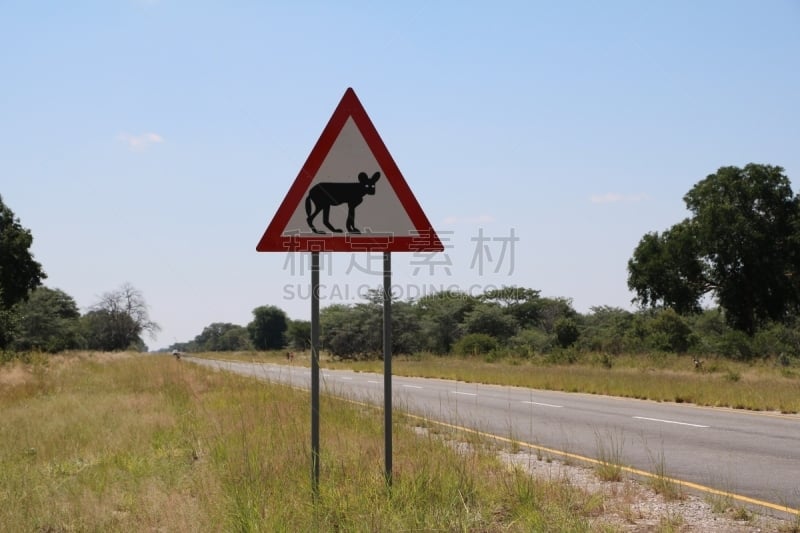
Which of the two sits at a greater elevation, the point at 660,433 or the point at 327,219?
the point at 327,219

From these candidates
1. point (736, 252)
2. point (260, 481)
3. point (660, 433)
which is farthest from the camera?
point (736, 252)

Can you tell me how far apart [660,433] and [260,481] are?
7.64 m

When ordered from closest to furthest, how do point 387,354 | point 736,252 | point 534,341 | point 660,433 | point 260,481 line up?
point 387,354
point 260,481
point 660,433
point 736,252
point 534,341

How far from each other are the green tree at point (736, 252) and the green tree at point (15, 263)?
50.6 metres

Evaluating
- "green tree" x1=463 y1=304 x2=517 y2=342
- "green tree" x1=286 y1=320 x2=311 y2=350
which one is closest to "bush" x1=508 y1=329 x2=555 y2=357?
"green tree" x1=463 y1=304 x2=517 y2=342

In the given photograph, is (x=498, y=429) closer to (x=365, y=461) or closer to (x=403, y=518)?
(x=365, y=461)

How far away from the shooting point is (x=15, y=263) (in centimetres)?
6469

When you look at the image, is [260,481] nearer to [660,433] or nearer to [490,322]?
[660,433]

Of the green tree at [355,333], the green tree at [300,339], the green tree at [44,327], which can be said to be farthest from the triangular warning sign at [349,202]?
the green tree at [44,327]

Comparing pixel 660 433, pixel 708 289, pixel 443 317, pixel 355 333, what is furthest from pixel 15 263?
pixel 660 433

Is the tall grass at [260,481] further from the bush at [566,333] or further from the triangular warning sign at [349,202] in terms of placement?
the bush at [566,333]

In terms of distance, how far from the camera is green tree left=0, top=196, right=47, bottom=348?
210ft

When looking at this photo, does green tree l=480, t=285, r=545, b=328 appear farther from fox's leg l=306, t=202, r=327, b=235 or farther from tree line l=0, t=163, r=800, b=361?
fox's leg l=306, t=202, r=327, b=235

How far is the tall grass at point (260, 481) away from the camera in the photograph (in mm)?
5371
